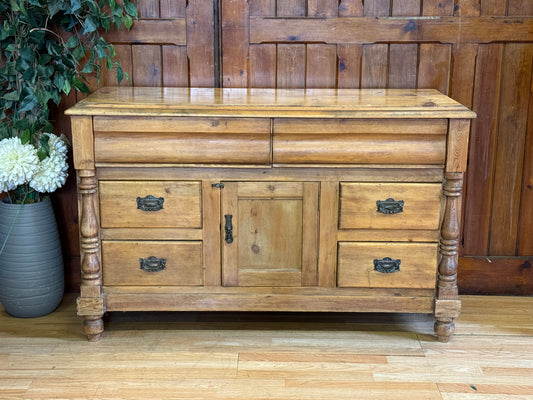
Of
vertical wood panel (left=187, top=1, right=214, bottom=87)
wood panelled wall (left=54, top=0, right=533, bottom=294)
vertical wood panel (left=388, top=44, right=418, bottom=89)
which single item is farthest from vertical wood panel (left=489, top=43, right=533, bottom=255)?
vertical wood panel (left=187, top=1, right=214, bottom=87)

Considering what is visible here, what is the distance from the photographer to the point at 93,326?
2.58m

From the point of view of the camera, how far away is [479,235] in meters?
3.09

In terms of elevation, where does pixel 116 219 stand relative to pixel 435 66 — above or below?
below

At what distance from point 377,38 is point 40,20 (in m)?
1.39

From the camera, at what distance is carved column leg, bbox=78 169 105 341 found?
247 cm

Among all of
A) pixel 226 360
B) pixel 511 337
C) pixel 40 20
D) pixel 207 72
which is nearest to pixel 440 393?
pixel 511 337

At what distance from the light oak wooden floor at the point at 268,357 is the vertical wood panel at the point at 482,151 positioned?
36 cm

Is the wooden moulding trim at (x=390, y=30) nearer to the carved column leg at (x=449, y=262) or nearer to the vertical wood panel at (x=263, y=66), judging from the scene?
the vertical wood panel at (x=263, y=66)

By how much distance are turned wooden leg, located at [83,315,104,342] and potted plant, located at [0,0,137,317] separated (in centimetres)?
33

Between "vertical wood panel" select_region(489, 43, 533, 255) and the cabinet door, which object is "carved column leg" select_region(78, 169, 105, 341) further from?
"vertical wood panel" select_region(489, 43, 533, 255)

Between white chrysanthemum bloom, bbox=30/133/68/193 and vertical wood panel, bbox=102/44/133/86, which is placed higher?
vertical wood panel, bbox=102/44/133/86

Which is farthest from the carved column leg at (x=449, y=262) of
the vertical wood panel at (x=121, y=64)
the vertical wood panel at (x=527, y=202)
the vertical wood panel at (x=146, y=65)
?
the vertical wood panel at (x=121, y=64)

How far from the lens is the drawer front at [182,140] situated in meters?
2.41

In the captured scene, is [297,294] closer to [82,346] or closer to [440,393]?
[440,393]
